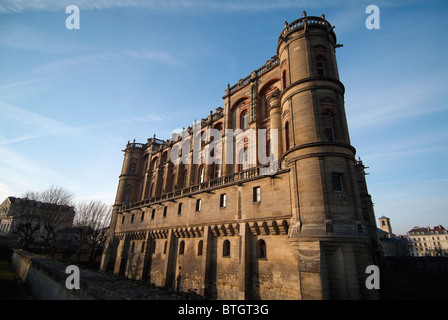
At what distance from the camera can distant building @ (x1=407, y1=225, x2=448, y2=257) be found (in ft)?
330

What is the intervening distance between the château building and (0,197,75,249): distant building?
29.3m

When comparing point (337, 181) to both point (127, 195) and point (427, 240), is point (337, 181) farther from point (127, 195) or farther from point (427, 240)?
point (427, 240)

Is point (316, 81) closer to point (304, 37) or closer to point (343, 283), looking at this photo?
point (304, 37)

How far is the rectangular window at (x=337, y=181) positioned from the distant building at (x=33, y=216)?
5163 centimetres

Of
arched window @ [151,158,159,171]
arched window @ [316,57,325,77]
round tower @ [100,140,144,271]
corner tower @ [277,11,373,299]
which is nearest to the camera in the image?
corner tower @ [277,11,373,299]

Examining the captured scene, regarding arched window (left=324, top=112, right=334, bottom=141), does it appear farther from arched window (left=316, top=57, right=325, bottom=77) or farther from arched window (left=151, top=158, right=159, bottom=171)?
arched window (left=151, top=158, right=159, bottom=171)

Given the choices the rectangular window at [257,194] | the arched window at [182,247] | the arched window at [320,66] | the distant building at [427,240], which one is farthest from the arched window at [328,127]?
the distant building at [427,240]

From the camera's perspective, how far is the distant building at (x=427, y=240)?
3966 inches

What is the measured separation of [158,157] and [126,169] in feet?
27.0

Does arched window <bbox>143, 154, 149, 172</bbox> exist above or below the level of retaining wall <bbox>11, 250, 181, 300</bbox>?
above

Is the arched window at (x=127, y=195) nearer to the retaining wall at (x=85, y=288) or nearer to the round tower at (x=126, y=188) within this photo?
the round tower at (x=126, y=188)

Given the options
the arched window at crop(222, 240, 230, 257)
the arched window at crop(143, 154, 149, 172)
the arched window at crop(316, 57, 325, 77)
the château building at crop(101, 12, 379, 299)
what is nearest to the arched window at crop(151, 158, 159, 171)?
the arched window at crop(143, 154, 149, 172)

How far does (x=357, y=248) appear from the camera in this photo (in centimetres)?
1242
